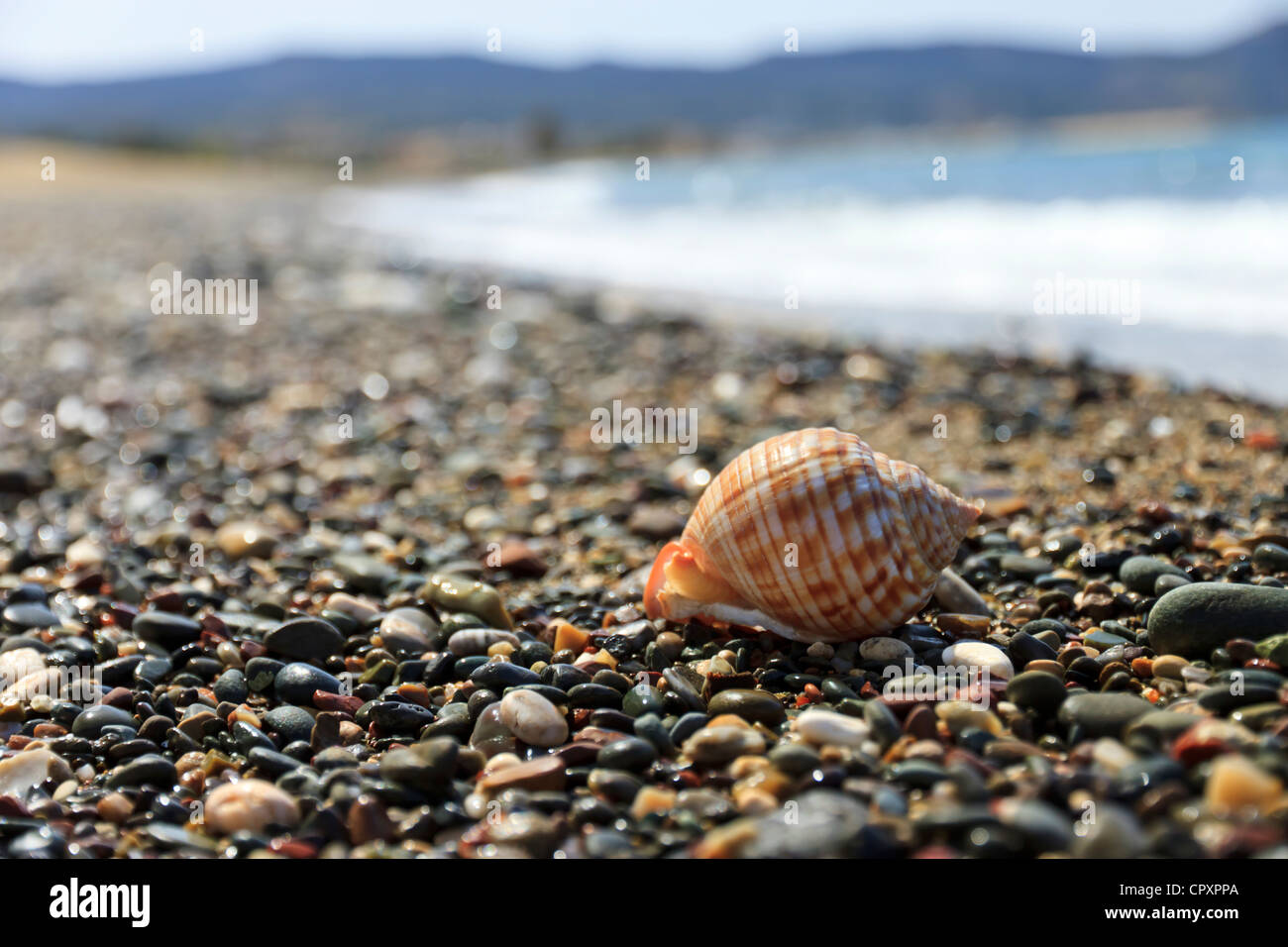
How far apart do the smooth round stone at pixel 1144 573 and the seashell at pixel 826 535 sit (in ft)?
2.31

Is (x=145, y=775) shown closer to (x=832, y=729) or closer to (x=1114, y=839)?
(x=832, y=729)

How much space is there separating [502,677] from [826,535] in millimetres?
1062

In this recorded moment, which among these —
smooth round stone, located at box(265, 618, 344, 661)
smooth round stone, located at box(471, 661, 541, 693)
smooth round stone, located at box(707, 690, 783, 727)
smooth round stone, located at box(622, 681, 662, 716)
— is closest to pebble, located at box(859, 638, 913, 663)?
smooth round stone, located at box(707, 690, 783, 727)

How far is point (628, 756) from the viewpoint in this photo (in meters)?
2.75

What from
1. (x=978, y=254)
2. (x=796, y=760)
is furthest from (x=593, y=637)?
(x=978, y=254)

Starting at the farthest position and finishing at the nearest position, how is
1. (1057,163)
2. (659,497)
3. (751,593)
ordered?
1. (1057,163)
2. (659,497)
3. (751,593)

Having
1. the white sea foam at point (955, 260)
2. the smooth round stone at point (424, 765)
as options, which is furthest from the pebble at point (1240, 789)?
the white sea foam at point (955, 260)

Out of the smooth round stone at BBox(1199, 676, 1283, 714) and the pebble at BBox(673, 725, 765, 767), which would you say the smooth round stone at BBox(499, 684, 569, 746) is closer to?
the pebble at BBox(673, 725, 765, 767)

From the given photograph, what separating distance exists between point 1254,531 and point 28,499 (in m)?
5.57

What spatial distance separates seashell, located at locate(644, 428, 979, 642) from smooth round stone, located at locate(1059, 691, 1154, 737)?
608 mm

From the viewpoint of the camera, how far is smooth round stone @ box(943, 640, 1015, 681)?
302 cm
